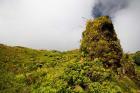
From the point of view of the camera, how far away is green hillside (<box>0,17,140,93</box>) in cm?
3628

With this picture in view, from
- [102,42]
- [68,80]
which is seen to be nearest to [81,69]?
[68,80]

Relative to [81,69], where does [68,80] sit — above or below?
below

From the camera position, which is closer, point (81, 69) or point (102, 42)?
point (81, 69)

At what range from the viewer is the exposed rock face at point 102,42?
4862 cm

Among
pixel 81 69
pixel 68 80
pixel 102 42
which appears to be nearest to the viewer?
pixel 68 80

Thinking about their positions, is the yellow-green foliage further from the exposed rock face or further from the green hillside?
the exposed rock face

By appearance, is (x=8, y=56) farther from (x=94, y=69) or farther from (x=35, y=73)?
(x=94, y=69)

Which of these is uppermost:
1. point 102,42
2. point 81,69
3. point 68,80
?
point 102,42

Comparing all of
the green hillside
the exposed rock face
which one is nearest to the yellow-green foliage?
the green hillside

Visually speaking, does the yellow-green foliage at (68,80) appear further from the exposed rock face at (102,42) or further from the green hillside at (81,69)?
the exposed rock face at (102,42)

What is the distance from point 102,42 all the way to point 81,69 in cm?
1188

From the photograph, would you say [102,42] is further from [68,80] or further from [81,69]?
[68,80]

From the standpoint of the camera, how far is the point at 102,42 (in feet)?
163

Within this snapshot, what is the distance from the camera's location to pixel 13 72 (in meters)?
44.5
